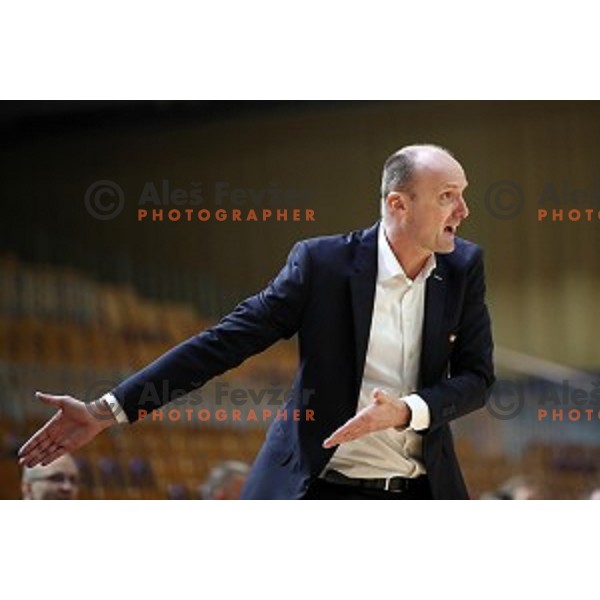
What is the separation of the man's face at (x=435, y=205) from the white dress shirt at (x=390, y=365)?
0.05m

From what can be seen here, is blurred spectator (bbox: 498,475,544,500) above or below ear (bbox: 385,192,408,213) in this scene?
below

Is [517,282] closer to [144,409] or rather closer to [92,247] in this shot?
[92,247]

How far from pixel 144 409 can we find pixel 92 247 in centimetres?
298

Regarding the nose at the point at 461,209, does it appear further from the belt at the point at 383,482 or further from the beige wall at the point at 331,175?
the beige wall at the point at 331,175

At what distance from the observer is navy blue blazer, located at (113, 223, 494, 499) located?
2645 millimetres

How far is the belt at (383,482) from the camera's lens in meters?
2.68

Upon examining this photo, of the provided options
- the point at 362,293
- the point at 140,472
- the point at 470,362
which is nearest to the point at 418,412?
the point at 470,362

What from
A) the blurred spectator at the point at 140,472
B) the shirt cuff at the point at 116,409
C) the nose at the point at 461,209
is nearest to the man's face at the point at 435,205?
the nose at the point at 461,209

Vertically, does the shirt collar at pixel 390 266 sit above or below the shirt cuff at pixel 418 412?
above

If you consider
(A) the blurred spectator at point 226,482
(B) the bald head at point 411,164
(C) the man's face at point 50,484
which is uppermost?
(B) the bald head at point 411,164

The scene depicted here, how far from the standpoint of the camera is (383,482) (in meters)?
2.69

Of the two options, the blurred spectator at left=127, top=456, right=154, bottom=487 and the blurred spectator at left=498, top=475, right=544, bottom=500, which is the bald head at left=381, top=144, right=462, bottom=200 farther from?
the blurred spectator at left=127, top=456, right=154, bottom=487

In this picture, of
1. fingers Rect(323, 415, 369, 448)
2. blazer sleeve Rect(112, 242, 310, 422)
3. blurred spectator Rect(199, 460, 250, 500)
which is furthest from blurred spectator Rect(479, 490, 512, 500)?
fingers Rect(323, 415, 369, 448)

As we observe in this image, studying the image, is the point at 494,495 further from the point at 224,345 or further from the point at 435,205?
the point at 224,345
